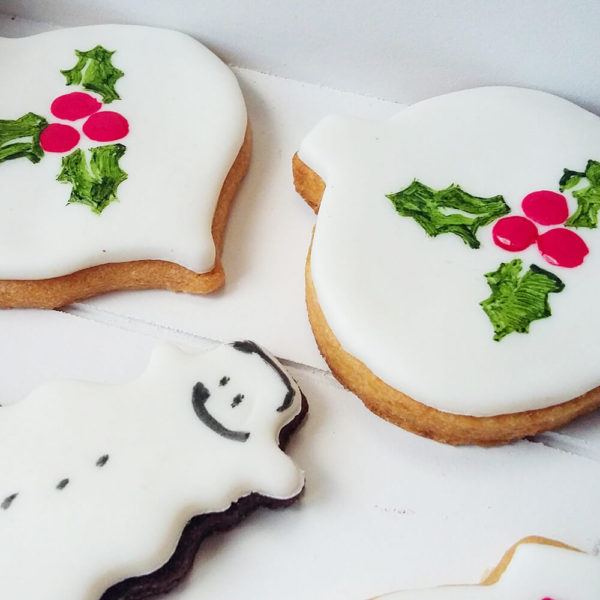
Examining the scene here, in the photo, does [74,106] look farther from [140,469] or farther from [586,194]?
[586,194]

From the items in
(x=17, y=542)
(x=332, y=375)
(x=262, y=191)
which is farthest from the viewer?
(x=262, y=191)

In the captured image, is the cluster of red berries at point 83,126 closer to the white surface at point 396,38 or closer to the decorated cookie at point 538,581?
the white surface at point 396,38

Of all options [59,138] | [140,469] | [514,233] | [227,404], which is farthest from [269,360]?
[59,138]

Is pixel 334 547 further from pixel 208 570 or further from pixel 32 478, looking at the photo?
pixel 32 478

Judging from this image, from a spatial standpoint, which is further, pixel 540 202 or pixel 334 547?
pixel 540 202

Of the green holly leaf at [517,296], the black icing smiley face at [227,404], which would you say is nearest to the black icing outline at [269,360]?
the black icing smiley face at [227,404]

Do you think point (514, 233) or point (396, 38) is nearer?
point (514, 233)

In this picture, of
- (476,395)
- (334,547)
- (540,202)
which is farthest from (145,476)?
(540,202)

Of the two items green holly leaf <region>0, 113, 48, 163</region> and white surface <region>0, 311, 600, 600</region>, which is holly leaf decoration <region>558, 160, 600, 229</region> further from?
green holly leaf <region>0, 113, 48, 163</region>
